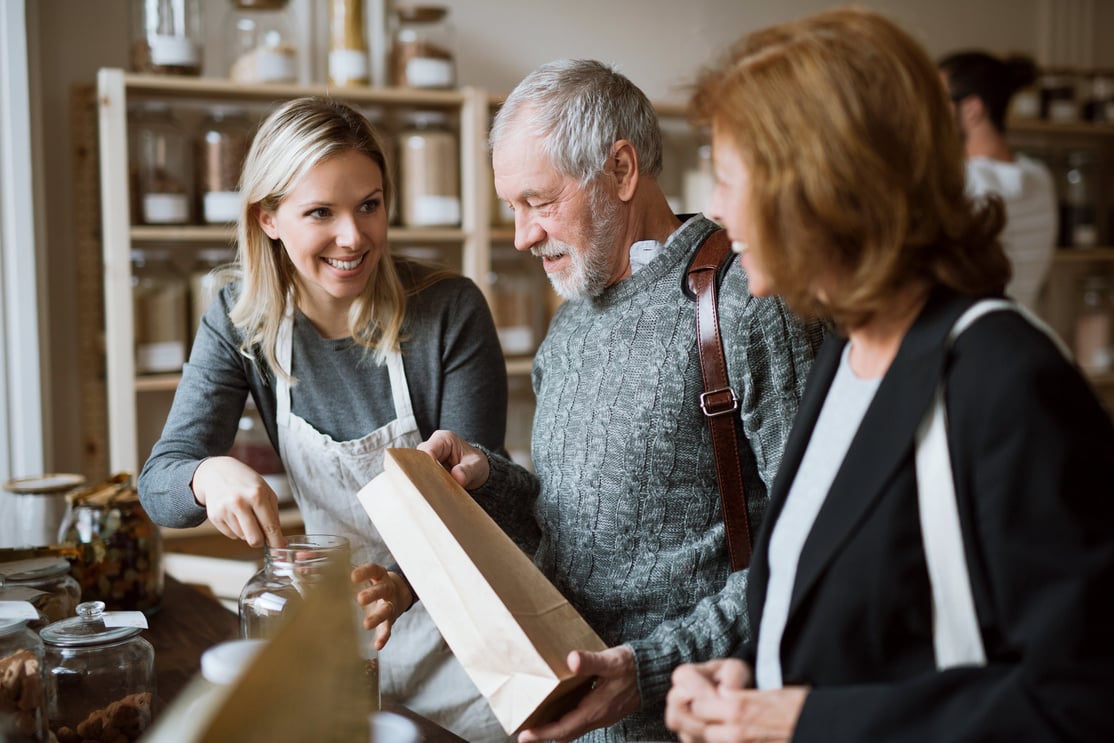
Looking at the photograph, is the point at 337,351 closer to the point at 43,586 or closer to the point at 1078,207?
the point at 43,586

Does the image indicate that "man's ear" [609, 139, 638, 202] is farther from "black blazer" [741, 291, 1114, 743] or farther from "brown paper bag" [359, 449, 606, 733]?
"black blazer" [741, 291, 1114, 743]

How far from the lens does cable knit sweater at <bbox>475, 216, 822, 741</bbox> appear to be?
113cm

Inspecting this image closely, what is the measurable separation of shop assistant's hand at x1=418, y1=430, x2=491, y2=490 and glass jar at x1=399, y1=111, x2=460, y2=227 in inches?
60.8

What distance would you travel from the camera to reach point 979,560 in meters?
0.68

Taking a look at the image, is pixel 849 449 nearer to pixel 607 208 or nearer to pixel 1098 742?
pixel 1098 742

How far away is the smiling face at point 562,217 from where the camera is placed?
1243 mm

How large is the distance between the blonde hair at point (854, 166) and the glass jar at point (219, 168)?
2034 mm

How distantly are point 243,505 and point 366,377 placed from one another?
38 centimetres

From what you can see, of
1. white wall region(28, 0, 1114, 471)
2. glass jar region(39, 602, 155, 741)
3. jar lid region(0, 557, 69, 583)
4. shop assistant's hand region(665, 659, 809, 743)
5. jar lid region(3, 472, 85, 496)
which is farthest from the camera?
white wall region(28, 0, 1114, 471)

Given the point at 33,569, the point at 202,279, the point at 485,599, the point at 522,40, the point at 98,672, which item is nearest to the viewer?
the point at 485,599

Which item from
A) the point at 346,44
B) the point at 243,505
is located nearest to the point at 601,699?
the point at 243,505

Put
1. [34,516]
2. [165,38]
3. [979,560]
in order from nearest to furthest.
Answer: [979,560] → [34,516] → [165,38]

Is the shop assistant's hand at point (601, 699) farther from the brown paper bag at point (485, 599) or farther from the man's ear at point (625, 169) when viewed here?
the man's ear at point (625, 169)

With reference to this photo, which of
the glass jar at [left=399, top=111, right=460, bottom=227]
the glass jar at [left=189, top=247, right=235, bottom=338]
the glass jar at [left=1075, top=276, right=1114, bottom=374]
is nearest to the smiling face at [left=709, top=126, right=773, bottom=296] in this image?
the glass jar at [left=189, top=247, right=235, bottom=338]
